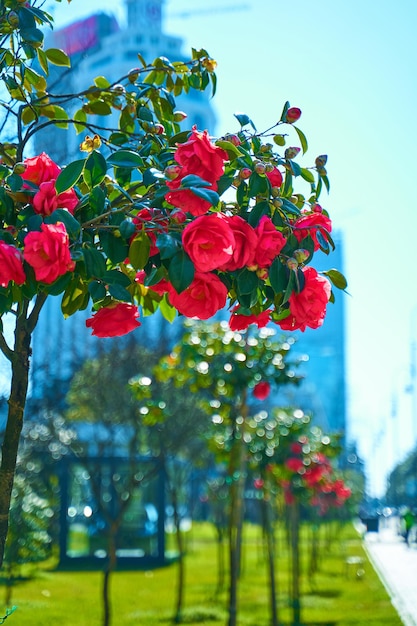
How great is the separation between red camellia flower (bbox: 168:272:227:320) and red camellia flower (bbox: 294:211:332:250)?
435mm

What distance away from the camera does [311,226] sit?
366cm

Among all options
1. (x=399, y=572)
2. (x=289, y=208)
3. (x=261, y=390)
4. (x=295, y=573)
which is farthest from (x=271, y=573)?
(x=399, y=572)

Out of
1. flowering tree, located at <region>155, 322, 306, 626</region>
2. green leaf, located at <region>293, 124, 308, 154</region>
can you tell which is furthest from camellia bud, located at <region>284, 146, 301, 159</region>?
flowering tree, located at <region>155, 322, 306, 626</region>

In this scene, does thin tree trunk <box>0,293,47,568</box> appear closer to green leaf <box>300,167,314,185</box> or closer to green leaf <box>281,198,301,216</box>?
green leaf <box>281,198,301,216</box>

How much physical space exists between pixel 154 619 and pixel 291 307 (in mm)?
11689

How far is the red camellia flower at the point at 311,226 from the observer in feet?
12.0

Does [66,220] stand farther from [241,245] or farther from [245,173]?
[245,173]

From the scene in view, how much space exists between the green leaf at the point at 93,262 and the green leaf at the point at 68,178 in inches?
9.2

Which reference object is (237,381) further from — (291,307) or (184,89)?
(291,307)

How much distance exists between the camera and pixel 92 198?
3570 millimetres

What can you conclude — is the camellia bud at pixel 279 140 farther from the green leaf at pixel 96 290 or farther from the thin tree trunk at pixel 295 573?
the thin tree trunk at pixel 295 573

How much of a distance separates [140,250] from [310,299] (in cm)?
→ 63

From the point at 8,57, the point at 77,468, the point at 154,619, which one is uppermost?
the point at 8,57

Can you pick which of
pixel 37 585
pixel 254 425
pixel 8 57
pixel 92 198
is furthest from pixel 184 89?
pixel 37 585
